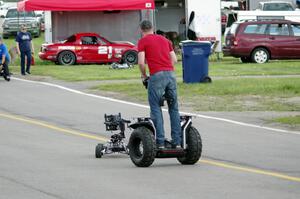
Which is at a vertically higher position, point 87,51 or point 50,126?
point 87,51

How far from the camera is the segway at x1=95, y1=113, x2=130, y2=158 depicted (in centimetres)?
1362

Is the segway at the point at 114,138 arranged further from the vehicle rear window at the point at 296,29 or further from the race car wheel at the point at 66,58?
the vehicle rear window at the point at 296,29

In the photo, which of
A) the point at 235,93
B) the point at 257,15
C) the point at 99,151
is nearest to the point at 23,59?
the point at 235,93

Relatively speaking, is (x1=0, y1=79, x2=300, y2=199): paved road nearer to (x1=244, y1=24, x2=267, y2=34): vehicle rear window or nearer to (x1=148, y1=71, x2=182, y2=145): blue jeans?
(x1=148, y1=71, x2=182, y2=145): blue jeans

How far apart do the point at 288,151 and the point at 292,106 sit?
7.22 metres

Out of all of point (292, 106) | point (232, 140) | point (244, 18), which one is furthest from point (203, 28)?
point (232, 140)

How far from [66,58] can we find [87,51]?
0.86 meters

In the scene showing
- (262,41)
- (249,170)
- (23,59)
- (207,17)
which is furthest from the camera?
(207,17)

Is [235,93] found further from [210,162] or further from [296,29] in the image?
[296,29]

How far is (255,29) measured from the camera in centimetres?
3844

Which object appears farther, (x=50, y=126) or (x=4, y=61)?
(x=4, y=61)

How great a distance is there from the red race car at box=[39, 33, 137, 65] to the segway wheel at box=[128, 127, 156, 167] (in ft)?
83.3

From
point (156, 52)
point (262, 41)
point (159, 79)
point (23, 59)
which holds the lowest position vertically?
point (23, 59)

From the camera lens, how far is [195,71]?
27.8 metres
